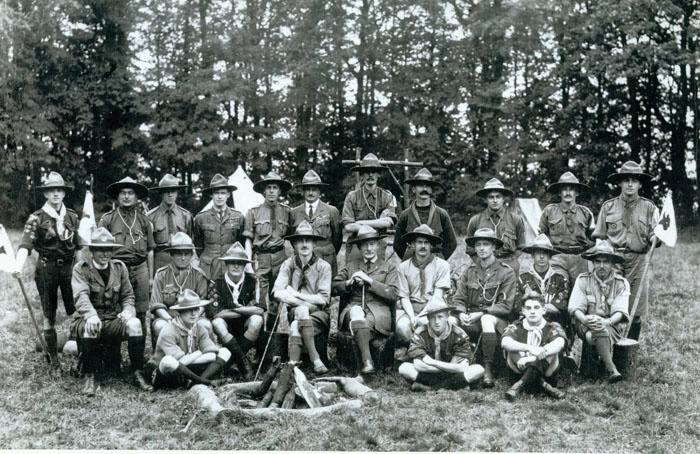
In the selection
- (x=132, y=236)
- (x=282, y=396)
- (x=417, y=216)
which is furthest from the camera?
(x=417, y=216)

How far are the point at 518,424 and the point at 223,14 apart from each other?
62.9 ft

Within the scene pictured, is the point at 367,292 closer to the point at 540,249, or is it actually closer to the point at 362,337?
the point at 362,337

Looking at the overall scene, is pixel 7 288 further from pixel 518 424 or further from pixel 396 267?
pixel 518 424

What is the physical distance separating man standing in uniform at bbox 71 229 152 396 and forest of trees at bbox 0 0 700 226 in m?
12.3

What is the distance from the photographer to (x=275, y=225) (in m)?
8.16

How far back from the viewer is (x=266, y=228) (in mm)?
8133

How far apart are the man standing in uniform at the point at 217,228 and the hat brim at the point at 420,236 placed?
199 centimetres

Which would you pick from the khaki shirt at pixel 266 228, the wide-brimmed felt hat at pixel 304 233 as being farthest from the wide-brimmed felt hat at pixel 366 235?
the khaki shirt at pixel 266 228

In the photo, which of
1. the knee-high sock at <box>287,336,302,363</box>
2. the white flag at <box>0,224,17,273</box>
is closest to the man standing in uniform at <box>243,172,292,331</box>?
the knee-high sock at <box>287,336,302,363</box>

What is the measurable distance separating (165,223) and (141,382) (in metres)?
2.09

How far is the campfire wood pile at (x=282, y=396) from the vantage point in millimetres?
5766

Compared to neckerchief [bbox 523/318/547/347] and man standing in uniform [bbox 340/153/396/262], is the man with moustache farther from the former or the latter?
neckerchief [bbox 523/318/547/347]

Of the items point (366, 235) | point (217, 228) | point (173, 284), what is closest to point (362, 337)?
point (366, 235)

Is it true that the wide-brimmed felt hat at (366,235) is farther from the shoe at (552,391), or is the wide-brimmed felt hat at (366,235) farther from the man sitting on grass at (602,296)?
the shoe at (552,391)
